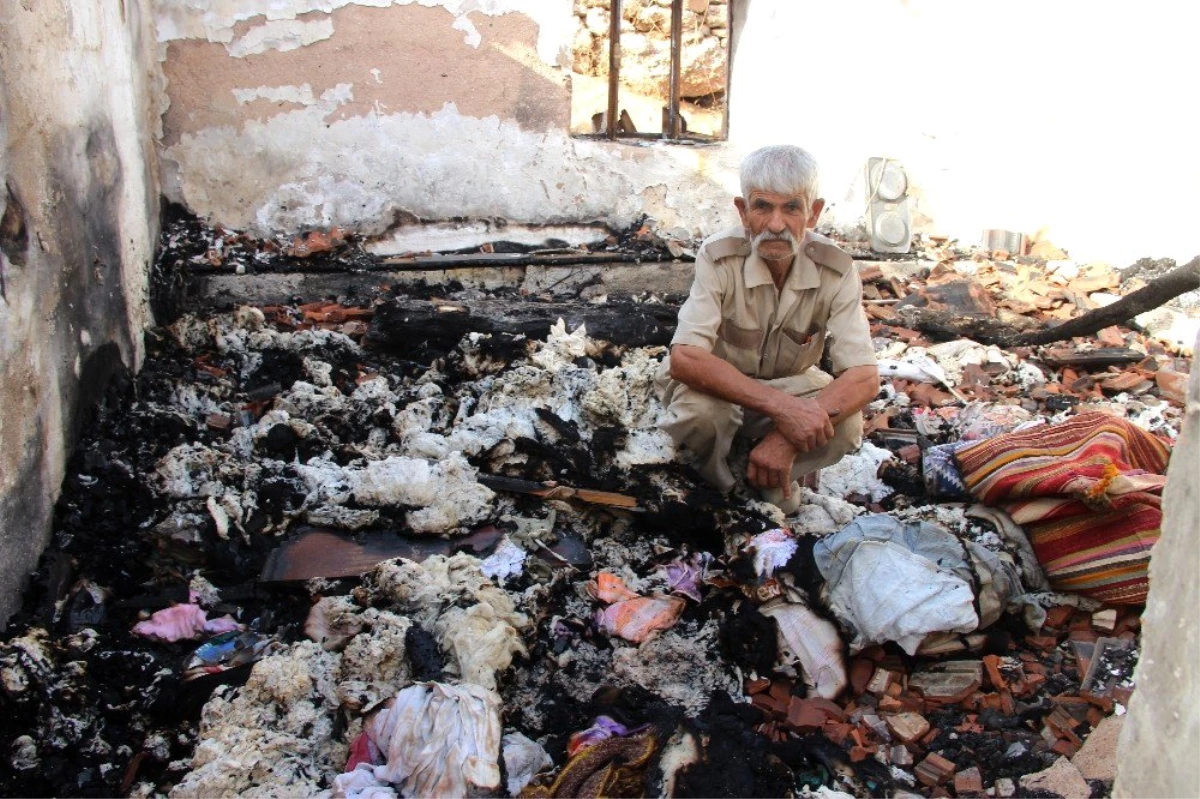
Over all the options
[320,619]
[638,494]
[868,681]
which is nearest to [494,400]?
[638,494]

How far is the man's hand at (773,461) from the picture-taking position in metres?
3.68

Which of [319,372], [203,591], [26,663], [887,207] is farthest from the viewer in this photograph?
[887,207]

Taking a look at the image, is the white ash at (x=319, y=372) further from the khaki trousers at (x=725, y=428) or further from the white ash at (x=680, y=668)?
the white ash at (x=680, y=668)

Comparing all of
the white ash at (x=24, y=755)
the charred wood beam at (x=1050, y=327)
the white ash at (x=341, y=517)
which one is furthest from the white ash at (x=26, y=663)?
the charred wood beam at (x=1050, y=327)

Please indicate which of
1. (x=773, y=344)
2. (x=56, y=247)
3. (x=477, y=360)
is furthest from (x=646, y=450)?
(x=56, y=247)

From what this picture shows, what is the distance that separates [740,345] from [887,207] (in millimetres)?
4098

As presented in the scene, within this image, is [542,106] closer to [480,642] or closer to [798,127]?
[798,127]

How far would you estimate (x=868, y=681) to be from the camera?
3.15 meters

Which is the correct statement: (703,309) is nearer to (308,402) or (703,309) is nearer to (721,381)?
(721,381)

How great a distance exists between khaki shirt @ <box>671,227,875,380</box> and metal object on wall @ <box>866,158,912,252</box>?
381 centimetres

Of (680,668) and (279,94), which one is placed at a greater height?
(279,94)

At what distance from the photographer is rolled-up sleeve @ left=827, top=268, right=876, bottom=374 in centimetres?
386

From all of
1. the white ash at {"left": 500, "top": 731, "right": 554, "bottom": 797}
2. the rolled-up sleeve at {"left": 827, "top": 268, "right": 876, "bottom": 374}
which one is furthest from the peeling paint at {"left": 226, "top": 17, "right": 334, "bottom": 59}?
the white ash at {"left": 500, "top": 731, "right": 554, "bottom": 797}

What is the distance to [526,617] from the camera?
324 centimetres
